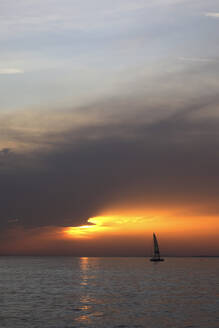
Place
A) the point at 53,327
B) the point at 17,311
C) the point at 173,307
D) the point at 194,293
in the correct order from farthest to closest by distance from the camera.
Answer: the point at 194,293 → the point at 173,307 → the point at 17,311 → the point at 53,327

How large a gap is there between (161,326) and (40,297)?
4168 centimetres

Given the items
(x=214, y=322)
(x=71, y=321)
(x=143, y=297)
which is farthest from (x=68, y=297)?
(x=214, y=322)

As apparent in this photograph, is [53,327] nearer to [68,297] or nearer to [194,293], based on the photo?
[68,297]

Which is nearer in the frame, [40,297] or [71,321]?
[71,321]

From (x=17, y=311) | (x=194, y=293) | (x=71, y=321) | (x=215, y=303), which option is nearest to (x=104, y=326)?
(x=71, y=321)

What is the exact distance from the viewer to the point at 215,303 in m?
89.6

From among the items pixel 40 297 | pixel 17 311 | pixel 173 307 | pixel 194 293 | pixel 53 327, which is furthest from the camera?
pixel 194 293

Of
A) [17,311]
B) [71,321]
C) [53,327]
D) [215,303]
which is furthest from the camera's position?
[215,303]

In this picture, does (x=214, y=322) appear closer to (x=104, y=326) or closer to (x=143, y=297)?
(x=104, y=326)

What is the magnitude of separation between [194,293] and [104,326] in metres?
54.3

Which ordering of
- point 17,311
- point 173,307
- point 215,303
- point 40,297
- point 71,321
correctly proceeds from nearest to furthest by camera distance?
point 71,321
point 17,311
point 173,307
point 215,303
point 40,297

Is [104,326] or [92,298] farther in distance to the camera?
[92,298]

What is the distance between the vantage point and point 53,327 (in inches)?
2384

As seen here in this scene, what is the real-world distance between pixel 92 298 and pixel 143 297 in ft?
35.7
